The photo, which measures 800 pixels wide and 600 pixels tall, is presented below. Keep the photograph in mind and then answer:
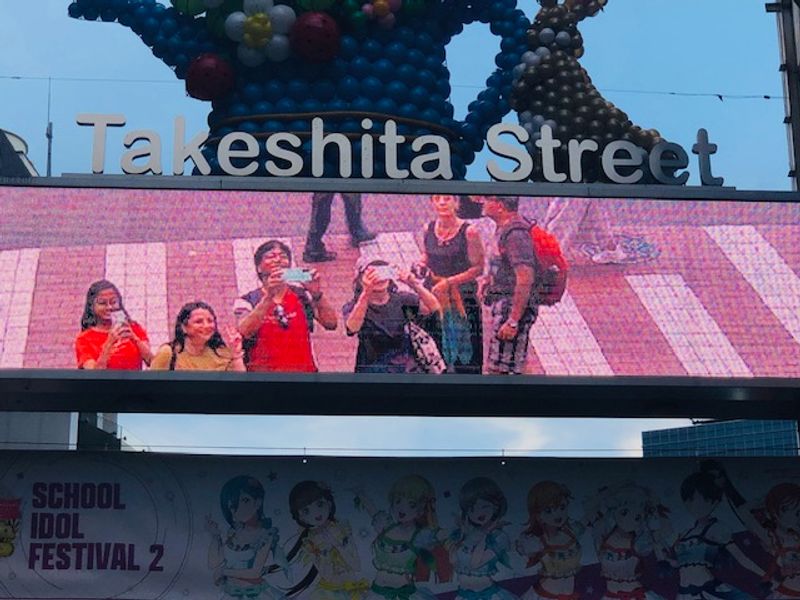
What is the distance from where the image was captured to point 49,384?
59.6ft

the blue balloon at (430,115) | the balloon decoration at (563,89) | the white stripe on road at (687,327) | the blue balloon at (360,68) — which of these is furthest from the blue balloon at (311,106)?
the white stripe on road at (687,327)

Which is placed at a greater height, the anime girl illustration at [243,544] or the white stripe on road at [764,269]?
the white stripe on road at [764,269]

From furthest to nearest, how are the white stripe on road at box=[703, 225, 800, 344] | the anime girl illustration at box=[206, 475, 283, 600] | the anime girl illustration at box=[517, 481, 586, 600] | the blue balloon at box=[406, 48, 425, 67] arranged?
the blue balloon at box=[406, 48, 425, 67] < the anime girl illustration at box=[517, 481, 586, 600] < the anime girl illustration at box=[206, 475, 283, 600] < the white stripe on road at box=[703, 225, 800, 344]

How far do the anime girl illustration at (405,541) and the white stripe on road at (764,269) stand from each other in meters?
5.94

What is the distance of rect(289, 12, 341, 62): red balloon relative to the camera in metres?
24.6

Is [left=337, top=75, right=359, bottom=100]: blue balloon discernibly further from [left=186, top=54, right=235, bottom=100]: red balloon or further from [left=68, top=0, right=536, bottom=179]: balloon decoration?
[left=186, top=54, right=235, bottom=100]: red balloon

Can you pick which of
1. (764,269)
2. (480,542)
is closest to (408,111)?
(764,269)

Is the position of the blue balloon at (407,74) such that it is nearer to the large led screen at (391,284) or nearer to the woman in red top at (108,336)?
the large led screen at (391,284)

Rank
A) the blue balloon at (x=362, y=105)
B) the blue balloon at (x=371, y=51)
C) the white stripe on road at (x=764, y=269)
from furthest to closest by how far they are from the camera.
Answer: the blue balloon at (x=371, y=51) → the blue balloon at (x=362, y=105) → the white stripe on road at (x=764, y=269)

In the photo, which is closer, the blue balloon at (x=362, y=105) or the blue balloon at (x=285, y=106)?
the blue balloon at (x=362, y=105)

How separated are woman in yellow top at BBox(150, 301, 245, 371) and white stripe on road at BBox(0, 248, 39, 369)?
1809mm

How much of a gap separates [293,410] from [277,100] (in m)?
6.34

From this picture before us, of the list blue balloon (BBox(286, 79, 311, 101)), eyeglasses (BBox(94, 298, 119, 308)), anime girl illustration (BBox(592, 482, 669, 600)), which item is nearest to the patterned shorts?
anime girl illustration (BBox(592, 482, 669, 600))

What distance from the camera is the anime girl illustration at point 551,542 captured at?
69.2 ft
